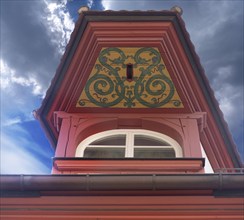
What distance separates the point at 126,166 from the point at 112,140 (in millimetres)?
1123

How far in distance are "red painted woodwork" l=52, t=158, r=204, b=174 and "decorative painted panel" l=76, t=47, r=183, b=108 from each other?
1.29m

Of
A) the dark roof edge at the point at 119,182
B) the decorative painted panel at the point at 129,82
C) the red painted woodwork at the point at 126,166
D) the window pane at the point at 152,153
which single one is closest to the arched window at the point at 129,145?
the window pane at the point at 152,153

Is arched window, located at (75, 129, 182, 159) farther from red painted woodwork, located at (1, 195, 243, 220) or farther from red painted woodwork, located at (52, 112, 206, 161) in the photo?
red painted woodwork, located at (1, 195, 243, 220)

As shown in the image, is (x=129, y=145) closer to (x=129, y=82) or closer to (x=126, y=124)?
(x=126, y=124)

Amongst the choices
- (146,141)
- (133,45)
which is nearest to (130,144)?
(146,141)

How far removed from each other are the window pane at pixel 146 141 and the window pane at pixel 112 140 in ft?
0.63

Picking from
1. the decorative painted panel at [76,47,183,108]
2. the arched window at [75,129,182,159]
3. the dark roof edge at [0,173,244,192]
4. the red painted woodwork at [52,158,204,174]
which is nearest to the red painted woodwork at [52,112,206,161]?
the arched window at [75,129,182,159]

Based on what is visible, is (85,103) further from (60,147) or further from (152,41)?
(152,41)

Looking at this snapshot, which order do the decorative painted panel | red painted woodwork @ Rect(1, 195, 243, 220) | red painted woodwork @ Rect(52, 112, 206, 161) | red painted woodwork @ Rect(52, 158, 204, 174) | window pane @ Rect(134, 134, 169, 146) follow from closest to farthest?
red painted woodwork @ Rect(1, 195, 243, 220)
red painted woodwork @ Rect(52, 158, 204, 174)
red painted woodwork @ Rect(52, 112, 206, 161)
window pane @ Rect(134, 134, 169, 146)
the decorative painted panel

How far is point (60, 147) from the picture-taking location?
616 centimetres

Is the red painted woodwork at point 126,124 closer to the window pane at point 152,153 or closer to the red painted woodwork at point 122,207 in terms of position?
the window pane at point 152,153

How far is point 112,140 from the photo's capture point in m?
6.66

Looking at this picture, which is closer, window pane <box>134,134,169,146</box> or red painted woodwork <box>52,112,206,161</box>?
red painted woodwork <box>52,112,206,161</box>

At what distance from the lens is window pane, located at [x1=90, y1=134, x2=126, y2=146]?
658 centimetres
